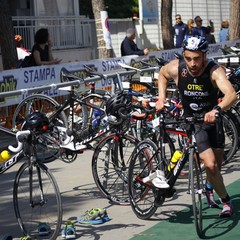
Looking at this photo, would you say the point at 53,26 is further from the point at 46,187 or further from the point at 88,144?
the point at 46,187

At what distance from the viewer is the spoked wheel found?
7672 mm

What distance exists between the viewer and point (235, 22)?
84.2 feet

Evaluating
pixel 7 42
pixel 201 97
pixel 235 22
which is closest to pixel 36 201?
pixel 201 97

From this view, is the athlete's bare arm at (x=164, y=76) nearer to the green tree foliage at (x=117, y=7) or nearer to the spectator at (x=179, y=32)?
the spectator at (x=179, y=32)

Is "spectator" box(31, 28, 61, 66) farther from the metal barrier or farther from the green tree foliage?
the green tree foliage

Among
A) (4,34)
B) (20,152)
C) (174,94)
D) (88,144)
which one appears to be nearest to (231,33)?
(4,34)

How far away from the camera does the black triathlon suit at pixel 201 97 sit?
726cm

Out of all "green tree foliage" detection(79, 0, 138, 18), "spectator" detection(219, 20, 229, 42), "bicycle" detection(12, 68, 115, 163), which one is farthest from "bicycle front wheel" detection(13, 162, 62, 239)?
"green tree foliage" detection(79, 0, 138, 18)

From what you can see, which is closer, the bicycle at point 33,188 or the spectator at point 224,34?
the bicycle at point 33,188

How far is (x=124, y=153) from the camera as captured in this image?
8445 mm

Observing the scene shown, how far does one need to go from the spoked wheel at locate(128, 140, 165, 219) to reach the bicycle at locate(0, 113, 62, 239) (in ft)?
3.14

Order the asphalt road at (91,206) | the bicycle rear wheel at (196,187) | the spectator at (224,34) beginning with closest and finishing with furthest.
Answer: the bicycle rear wheel at (196,187)
the asphalt road at (91,206)
the spectator at (224,34)

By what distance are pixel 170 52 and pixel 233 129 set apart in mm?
8422

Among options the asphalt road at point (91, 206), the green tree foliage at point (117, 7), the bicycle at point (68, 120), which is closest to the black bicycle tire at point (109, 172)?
the asphalt road at point (91, 206)
